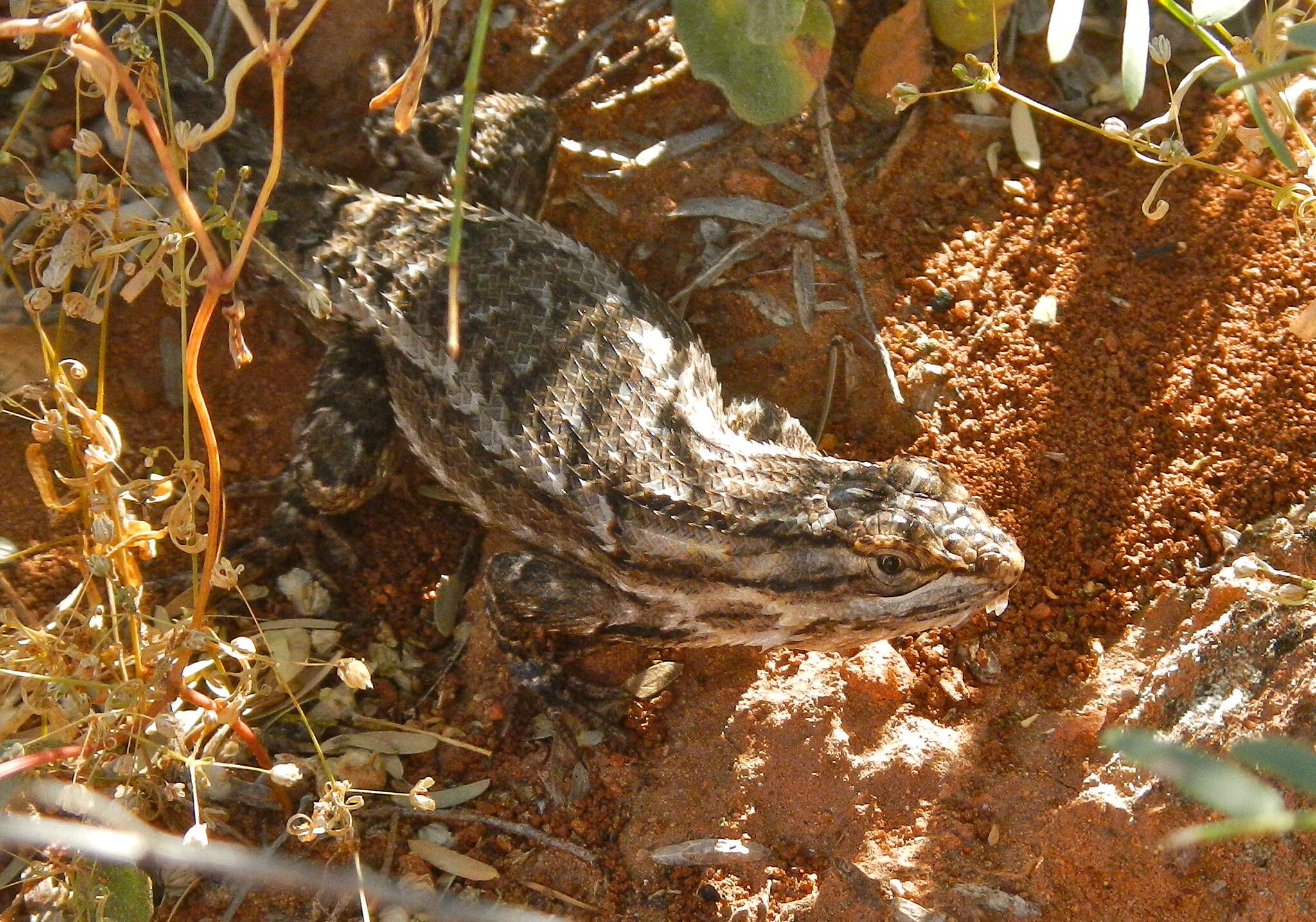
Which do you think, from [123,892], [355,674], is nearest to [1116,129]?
[355,674]

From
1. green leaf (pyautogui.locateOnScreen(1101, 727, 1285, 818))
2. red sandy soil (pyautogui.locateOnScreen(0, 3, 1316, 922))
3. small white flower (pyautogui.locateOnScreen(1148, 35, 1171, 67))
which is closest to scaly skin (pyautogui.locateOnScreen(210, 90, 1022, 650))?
red sandy soil (pyautogui.locateOnScreen(0, 3, 1316, 922))

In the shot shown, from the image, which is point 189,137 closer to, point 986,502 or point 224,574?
point 224,574

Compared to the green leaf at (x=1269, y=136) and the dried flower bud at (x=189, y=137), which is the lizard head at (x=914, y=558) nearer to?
the green leaf at (x=1269, y=136)

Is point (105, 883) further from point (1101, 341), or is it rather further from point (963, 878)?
point (1101, 341)

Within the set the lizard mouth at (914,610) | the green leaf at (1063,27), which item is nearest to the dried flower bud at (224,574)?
the lizard mouth at (914,610)

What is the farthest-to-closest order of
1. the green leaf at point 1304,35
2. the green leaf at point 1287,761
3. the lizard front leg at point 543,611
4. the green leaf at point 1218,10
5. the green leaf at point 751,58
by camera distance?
the green leaf at point 751,58
the lizard front leg at point 543,611
the green leaf at point 1218,10
the green leaf at point 1304,35
the green leaf at point 1287,761

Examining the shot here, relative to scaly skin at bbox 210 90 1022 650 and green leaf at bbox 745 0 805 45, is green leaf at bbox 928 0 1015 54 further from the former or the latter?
scaly skin at bbox 210 90 1022 650
